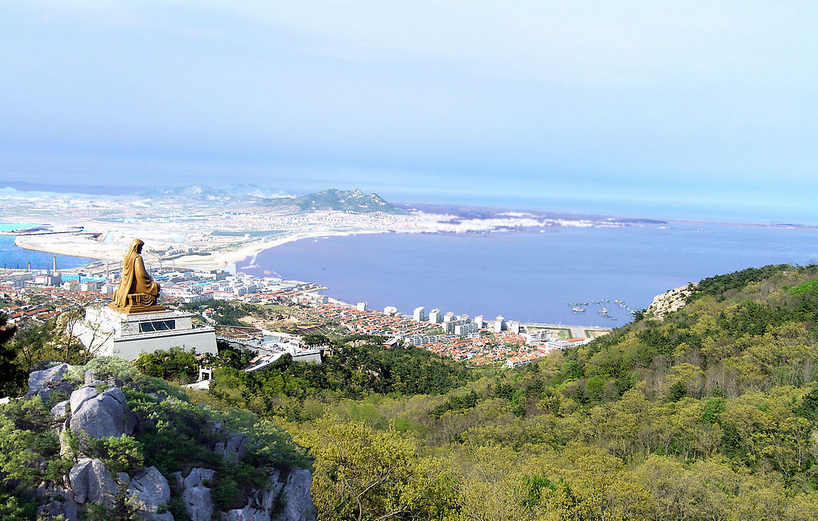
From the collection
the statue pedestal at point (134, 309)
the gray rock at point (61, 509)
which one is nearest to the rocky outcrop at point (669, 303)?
the statue pedestal at point (134, 309)

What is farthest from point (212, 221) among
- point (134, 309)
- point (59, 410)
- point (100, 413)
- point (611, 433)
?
point (100, 413)

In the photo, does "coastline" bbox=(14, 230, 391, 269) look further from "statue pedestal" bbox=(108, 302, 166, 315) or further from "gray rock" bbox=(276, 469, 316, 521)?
"gray rock" bbox=(276, 469, 316, 521)

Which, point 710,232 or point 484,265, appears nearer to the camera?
point 484,265

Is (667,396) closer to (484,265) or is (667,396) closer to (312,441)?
(312,441)

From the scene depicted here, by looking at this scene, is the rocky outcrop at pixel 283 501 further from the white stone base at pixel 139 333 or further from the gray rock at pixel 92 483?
the white stone base at pixel 139 333

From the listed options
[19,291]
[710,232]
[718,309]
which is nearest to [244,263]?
[19,291]

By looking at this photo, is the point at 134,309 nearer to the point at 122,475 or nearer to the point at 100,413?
the point at 100,413
